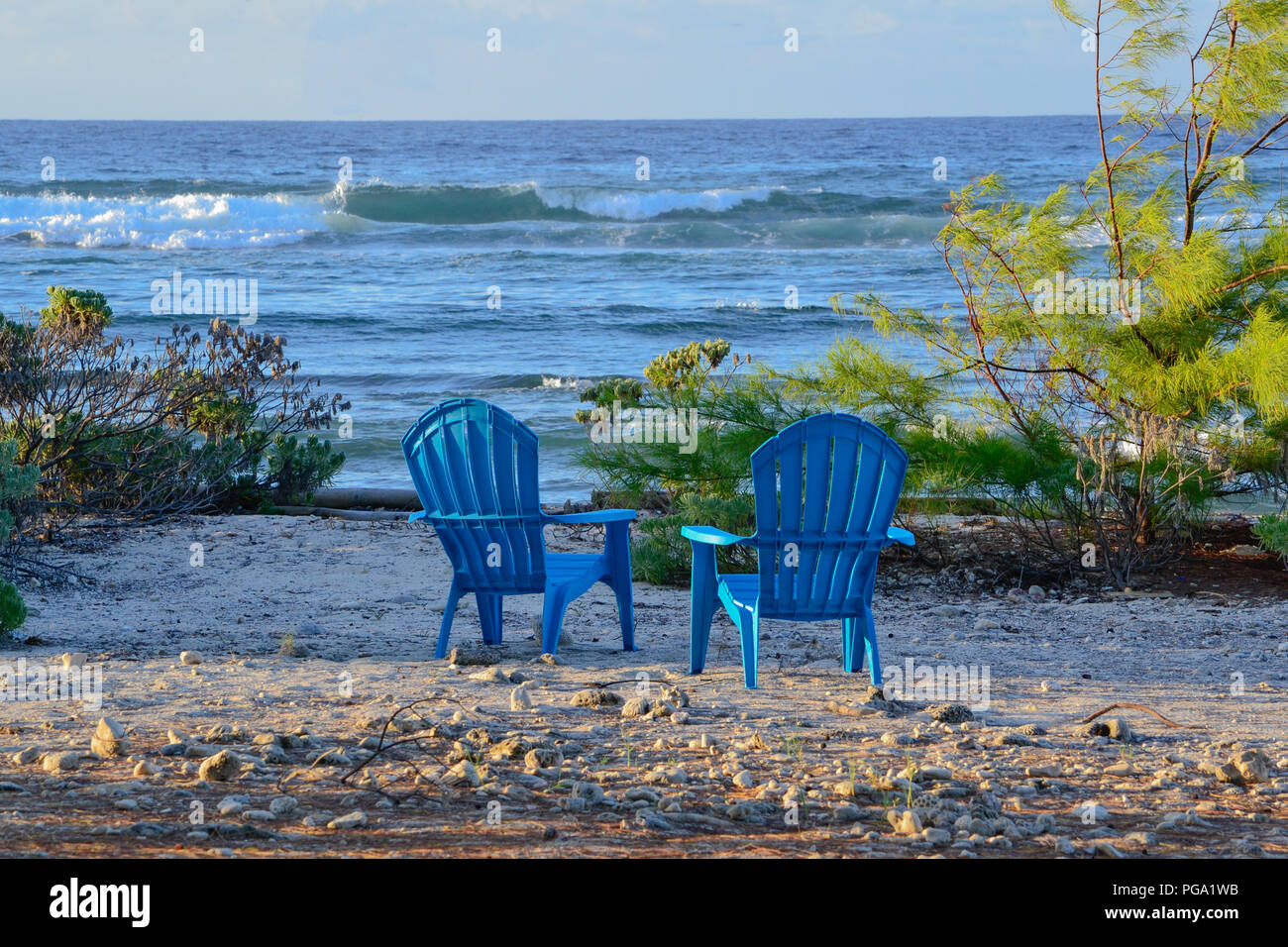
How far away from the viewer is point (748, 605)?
4207 mm

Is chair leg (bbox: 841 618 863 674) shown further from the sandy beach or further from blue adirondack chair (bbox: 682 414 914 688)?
the sandy beach

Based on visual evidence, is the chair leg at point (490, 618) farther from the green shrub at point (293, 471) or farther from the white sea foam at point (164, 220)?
the white sea foam at point (164, 220)

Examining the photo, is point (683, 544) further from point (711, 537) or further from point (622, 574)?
point (711, 537)

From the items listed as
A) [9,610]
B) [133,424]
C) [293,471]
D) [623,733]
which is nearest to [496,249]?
[293,471]

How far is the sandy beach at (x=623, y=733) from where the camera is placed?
2609mm

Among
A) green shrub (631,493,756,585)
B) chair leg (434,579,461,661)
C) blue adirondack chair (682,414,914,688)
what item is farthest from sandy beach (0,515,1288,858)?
green shrub (631,493,756,585)

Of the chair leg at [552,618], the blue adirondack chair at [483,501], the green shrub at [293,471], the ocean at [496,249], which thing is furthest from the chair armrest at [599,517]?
the green shrub at [293,471]

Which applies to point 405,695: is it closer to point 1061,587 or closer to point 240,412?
point 1061,587

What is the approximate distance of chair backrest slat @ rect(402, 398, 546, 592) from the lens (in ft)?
15.2

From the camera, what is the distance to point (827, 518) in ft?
14.4

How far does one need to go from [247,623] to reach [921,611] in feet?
10.0

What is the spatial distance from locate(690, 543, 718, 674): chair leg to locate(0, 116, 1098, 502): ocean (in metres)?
2.73

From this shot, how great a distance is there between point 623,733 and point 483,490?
151cm
